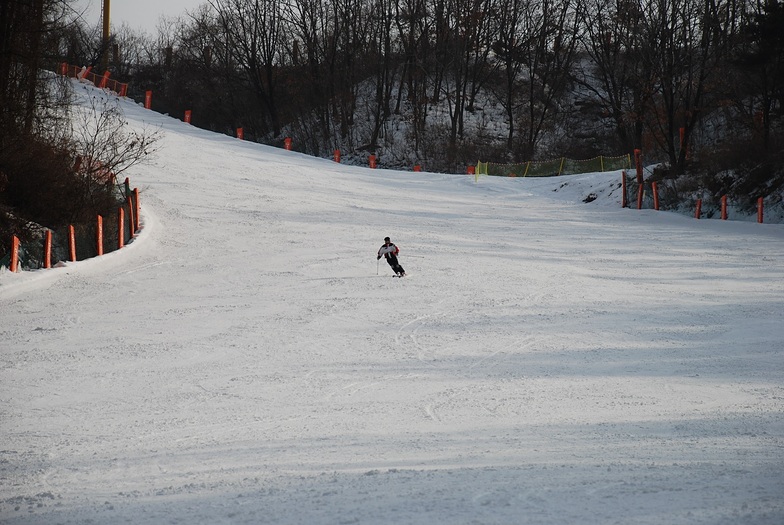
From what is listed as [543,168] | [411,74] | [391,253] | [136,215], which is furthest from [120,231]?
[411,74]

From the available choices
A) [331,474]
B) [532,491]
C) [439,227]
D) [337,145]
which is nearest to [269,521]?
[331,474]

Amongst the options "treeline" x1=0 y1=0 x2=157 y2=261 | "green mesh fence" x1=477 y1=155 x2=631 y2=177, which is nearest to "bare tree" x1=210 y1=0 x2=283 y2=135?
"green mesh fence" x1=477 y1=155 x2=631 y2=177

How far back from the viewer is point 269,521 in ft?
20.7

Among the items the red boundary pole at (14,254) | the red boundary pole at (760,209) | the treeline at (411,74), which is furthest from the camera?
the treeline at (411,74)

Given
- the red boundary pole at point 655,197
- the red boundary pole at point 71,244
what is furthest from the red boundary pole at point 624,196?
the red boundary pole at point 71,244

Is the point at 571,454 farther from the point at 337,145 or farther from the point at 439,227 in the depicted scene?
the point at 337,145

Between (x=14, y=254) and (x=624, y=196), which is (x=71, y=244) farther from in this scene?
(x=624, y=196)

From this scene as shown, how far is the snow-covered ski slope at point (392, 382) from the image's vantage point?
6.83 meters

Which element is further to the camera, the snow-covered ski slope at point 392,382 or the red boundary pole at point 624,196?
the red boundary pole at point 624,196

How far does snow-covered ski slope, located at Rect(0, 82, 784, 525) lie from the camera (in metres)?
6.83

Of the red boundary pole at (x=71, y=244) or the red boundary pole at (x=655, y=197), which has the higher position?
the red boundary pole at (x=655, y=197)

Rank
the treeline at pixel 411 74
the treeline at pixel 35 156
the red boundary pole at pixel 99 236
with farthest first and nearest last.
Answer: the treeline at pixel 411 74
the treeline at pixel 35 156
the red boundary pole at pixel 99 236

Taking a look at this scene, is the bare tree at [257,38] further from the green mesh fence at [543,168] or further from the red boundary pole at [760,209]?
the red boundary pole at [760,209]

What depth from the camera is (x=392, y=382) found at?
10852 millimetres
